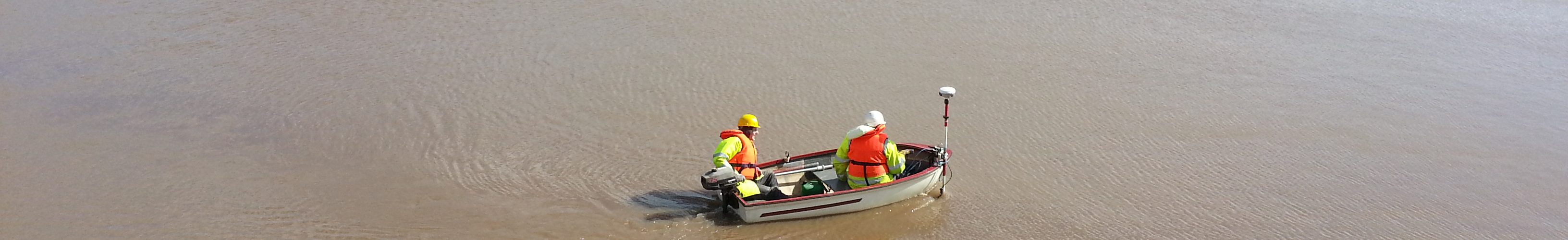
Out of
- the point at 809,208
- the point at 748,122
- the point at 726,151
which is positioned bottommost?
the point at 809,208

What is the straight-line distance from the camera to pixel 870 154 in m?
8.56

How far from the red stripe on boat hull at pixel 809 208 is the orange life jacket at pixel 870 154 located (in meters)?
0.19

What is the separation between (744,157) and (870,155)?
0.82 metres

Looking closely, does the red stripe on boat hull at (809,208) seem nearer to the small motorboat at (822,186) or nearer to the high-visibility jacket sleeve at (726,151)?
the small motorboat at (822,186)

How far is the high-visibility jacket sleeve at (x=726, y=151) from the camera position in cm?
819

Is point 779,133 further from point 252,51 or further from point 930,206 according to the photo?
point 252,51

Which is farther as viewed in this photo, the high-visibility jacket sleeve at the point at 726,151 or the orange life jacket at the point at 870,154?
the orange life jacket at the point at 870,154

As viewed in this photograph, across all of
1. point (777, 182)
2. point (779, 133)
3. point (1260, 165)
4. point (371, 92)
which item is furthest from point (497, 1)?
point (1260, 165)

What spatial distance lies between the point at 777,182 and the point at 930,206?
1.06 meters

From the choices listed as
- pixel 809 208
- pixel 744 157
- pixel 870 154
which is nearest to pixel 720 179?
pixel 744 157

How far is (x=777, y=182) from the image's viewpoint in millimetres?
8930

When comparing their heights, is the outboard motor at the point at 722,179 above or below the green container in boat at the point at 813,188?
above

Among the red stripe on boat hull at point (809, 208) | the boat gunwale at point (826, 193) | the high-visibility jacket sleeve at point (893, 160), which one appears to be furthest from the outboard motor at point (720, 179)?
the high-visibility jacket sleeve at point (893, 160)

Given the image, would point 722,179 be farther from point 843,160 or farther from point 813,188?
point 843,160
